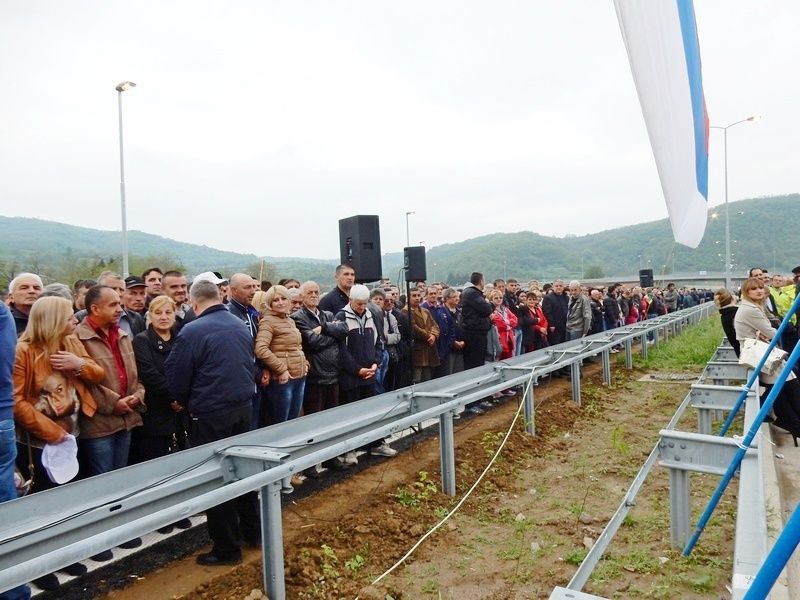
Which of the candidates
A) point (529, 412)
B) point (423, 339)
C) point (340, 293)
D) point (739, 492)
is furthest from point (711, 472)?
point (423, 339)

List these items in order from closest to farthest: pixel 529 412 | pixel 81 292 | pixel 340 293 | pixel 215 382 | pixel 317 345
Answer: pixel 215 382 < pixel 81 292 < pixel 317 345 < pixel 529 412 < pixel 340 293

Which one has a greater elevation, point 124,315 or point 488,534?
point 124,315

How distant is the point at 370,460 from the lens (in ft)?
18.7

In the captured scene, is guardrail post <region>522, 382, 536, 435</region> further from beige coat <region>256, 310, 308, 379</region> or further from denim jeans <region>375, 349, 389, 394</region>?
beige coat <region>256, 310, 308, 379</region>

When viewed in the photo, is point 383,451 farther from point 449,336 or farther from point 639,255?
point 639,255

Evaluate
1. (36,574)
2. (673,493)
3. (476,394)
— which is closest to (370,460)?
(476,394)

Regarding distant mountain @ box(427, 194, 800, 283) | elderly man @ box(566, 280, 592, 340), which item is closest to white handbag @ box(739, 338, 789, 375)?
elderly man @ box(566, 280, 592, 340)

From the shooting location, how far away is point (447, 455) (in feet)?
15.5

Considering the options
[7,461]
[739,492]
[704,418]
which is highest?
[7,461]

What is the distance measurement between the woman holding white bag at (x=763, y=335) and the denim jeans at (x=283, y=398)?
4750 mm

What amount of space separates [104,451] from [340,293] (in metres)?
3.28

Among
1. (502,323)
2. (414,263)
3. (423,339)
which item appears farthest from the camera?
(502,323)

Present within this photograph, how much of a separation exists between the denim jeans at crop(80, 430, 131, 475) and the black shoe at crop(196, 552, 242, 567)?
97cm

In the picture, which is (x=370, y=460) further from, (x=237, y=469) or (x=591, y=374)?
(x=591, y=374)
